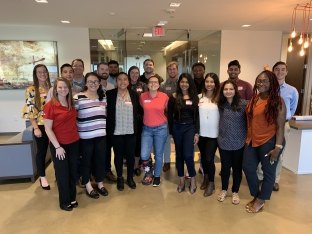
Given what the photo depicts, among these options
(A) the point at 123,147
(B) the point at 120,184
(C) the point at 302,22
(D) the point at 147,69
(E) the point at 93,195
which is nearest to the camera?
(E) the point at 93,195

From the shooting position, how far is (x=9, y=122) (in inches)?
244

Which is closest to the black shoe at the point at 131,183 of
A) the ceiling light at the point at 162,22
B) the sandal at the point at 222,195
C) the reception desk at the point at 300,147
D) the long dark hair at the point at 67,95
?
the sandal at the point at 222,195

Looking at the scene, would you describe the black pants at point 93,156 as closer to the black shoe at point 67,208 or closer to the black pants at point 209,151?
the black shoe at point 67,208

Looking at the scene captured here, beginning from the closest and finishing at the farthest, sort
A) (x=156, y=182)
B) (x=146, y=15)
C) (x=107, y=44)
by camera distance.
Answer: (x=156, y=182) → (x=146, y=15) → (x=107, y=44)

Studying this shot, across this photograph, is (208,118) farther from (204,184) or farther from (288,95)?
(288,95)

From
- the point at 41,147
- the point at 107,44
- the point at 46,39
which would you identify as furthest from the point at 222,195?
the point at 46,39

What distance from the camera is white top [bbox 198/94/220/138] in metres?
2.84

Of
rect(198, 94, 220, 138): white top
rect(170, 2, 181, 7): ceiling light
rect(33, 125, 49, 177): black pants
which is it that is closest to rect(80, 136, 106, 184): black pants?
rect(33, 125, 49, 177): black pants

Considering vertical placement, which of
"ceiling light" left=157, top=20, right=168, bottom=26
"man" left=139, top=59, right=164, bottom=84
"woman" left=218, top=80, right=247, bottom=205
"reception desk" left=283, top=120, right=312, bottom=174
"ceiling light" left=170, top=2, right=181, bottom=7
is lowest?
"reception desk" left=283, top=120, right=312, bottom=174

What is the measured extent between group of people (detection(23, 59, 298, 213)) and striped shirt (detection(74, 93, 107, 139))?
10 millimetres

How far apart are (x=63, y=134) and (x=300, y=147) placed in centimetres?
324

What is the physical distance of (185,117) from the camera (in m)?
2.93

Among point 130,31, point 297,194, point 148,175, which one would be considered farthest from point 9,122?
point 297,194

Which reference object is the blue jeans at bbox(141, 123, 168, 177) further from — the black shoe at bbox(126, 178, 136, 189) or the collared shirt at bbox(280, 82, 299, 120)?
the collared shirt at bbox(280, 82, 299, 120)
